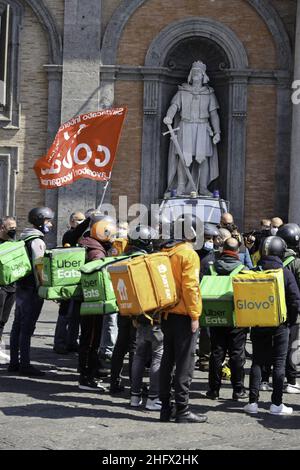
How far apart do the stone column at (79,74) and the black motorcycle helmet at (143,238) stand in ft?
40.4

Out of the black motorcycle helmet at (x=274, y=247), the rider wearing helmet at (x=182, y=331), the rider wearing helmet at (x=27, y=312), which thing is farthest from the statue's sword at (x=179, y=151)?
the rider wearing helmet at (x=182, y=331)

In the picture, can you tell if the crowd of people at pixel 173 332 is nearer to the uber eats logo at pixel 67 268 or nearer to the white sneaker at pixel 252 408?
the white sneaker at pixel 252 408

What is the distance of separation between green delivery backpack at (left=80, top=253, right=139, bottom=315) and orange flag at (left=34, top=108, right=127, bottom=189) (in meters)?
6.31

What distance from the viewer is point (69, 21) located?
922 inches

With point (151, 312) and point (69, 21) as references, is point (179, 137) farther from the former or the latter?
point (151, 312)

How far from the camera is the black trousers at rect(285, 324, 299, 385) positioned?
11.8 meters

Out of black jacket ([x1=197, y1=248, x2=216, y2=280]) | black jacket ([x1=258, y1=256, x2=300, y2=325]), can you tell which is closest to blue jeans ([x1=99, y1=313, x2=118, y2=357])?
black jacket ([x1=197, y1=248, x2=216, y2=280])

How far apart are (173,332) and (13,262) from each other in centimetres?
291

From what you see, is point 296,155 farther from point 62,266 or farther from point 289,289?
point 289,289

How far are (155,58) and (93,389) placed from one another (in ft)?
43.5

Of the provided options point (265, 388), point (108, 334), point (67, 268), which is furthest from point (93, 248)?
point (265, 388)

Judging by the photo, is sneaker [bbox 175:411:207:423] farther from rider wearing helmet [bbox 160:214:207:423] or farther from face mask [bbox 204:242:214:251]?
face mask [bbox 204:242:214:251]
